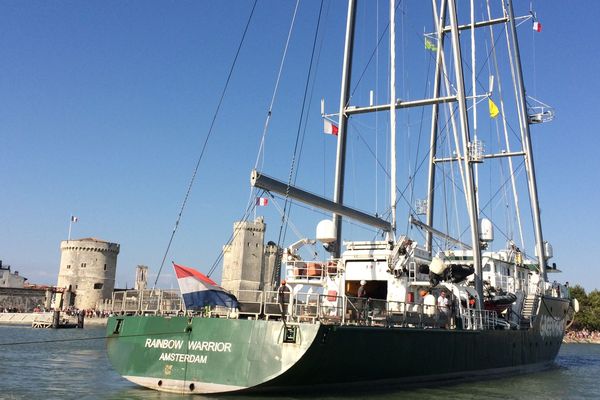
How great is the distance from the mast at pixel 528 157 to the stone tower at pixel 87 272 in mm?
75243

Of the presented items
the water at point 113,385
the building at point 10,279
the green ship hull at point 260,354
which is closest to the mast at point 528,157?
the water at point 113,385

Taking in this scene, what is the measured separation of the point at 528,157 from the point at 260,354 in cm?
2311

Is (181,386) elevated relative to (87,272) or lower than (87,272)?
lower

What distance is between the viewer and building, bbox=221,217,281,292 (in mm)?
88812

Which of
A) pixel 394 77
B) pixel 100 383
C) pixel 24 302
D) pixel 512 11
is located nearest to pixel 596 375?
pixel 394 77

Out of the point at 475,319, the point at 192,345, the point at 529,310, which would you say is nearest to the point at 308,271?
the point at 475,319

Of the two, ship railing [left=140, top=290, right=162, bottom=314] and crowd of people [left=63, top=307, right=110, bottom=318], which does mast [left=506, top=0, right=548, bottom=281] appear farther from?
crowd of people [left=63, top=307, right=110, bottom=318]

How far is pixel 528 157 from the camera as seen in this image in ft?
106

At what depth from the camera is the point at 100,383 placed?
1819 centimetres

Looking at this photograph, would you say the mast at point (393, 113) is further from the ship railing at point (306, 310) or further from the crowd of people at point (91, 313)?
the crowd of people at point (91, 313)

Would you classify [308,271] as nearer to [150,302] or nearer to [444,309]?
[444,309]

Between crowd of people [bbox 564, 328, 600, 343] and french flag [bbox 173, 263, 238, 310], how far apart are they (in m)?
76.9

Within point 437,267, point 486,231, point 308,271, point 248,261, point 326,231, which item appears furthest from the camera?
point 248,261

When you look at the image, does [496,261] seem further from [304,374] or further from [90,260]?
[90,260]
